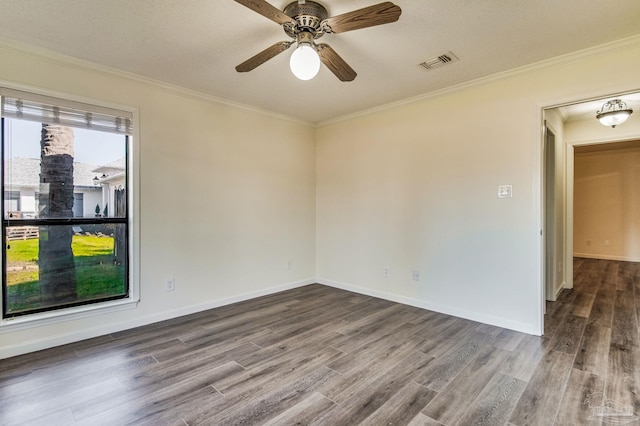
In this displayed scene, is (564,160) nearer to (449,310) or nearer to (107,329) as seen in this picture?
(449,310)

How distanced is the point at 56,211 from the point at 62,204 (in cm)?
8

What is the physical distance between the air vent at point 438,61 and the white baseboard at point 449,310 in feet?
8.44

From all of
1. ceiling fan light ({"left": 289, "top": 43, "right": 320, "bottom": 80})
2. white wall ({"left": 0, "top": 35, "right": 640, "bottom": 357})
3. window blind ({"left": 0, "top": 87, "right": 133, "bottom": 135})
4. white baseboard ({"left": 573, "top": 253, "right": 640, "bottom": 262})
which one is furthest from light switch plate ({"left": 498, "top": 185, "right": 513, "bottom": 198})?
white baseboard ({"left": 573, "top": 253, "right": 640, "bottom": 262})

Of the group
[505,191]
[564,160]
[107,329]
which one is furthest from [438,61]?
[107,329]

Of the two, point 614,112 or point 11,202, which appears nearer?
point 11,202

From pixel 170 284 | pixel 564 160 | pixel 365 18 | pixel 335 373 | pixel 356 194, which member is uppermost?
pixel 365 18

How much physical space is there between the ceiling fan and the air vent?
39.3 inches

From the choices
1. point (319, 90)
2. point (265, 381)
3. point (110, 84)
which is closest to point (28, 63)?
point (110, 84)

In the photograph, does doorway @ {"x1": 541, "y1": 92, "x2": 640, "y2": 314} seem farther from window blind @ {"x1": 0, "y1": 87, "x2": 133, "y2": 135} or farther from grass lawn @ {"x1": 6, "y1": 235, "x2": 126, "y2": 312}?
grass lawn @ {"x1": 6, "y1": 235, "x2": 126, "y2": 312}

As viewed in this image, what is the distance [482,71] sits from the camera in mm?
3088

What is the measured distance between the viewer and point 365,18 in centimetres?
183

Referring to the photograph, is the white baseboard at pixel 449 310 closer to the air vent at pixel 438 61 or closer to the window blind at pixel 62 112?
the air vent at pixel 438 61

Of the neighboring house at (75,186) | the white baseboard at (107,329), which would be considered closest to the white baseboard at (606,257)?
the white baseboard at (107,329)

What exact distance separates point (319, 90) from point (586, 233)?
7670mm
